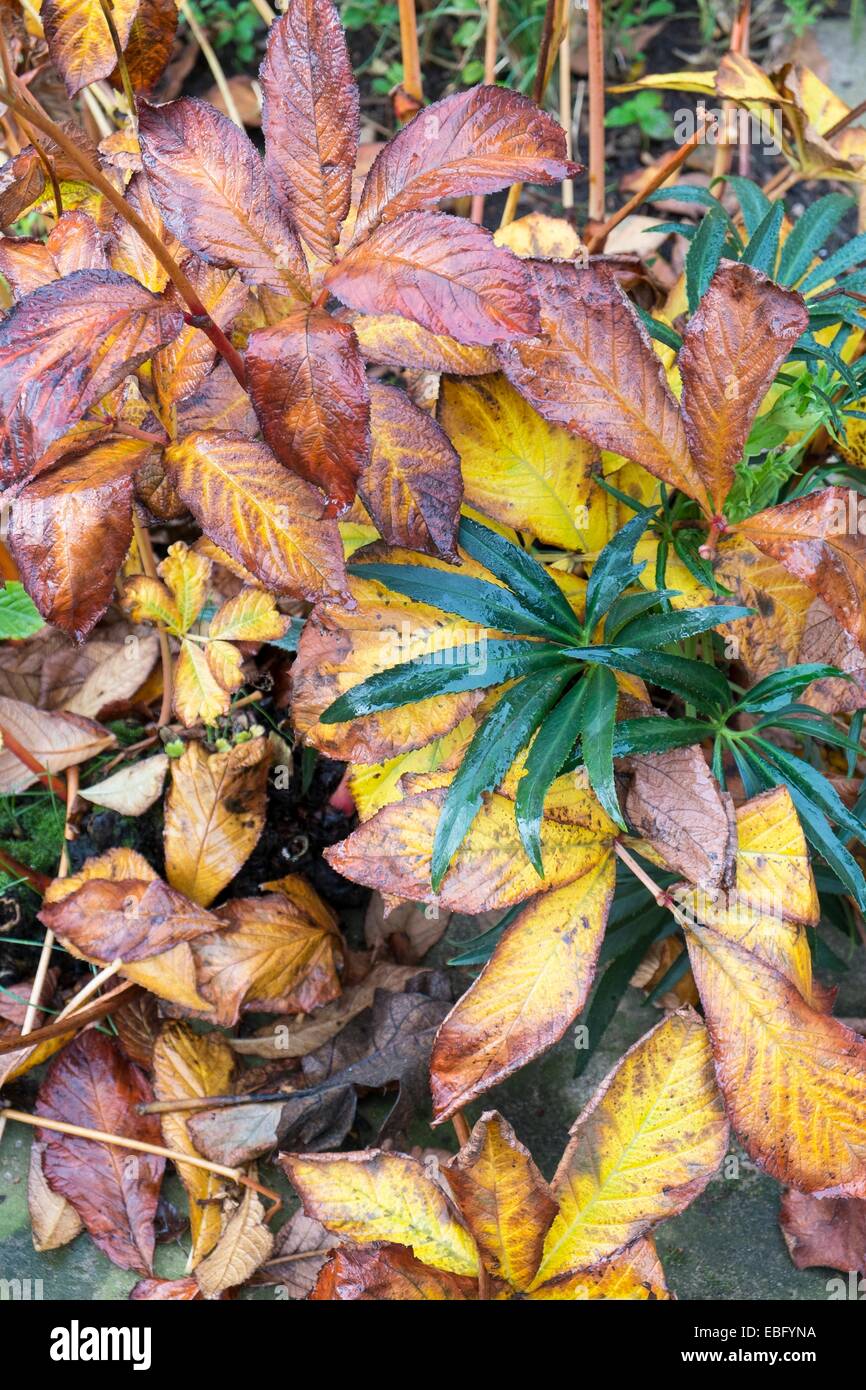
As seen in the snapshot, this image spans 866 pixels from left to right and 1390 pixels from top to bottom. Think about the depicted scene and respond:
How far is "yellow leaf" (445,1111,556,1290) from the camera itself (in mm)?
959

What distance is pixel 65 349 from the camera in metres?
0.81

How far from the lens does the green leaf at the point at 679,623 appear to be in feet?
3.16

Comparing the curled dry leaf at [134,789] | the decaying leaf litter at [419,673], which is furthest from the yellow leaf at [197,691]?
the curled dry leaf at [134,789]

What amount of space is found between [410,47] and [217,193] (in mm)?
655

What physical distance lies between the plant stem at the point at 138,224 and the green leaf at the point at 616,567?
0.34m

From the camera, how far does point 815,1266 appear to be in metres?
1.17

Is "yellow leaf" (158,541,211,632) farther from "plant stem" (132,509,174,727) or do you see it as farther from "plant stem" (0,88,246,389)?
"plant stem" (0,88,246,389)

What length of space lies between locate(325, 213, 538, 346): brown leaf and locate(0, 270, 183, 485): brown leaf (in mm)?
140

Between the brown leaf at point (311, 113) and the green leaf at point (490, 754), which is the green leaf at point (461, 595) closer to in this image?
the green leaf at point (490, 754)

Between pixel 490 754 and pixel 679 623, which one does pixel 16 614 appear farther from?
pixel 679 623

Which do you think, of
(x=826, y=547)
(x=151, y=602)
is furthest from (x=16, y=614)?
(x=826, y=547)

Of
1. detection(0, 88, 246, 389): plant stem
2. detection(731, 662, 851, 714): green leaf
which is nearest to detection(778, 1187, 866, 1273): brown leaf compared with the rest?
detection(731, 662, 851, 714): green leaf
